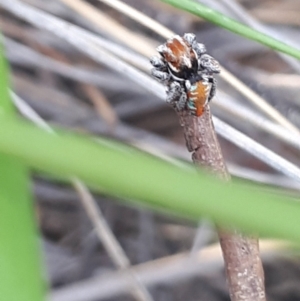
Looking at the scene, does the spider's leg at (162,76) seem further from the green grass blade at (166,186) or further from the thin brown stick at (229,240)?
the green grass blade at (166,186)

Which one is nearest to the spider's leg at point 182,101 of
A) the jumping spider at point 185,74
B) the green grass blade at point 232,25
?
the jumping spider at point 185,74

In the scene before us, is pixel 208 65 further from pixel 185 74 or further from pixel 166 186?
pixel 166 186

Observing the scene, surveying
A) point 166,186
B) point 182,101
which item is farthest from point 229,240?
point 166,186

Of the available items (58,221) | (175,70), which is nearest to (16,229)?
(175,70)

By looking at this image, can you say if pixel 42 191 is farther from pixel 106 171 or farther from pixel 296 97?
pixel 106 171

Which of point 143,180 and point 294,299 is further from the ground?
point 294,299

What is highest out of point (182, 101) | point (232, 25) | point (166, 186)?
point (232, 25)
